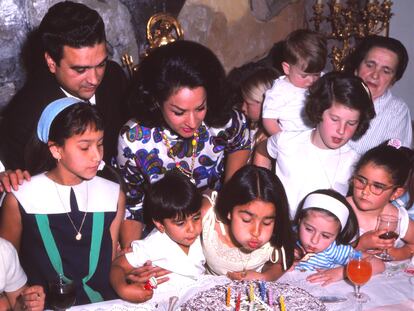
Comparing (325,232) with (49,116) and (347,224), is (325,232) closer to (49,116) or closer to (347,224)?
(347,224)

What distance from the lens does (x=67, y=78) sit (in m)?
2.79

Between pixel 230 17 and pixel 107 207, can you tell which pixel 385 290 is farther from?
pixel 230 17

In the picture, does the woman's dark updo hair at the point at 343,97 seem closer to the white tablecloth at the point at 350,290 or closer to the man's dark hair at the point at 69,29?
the white tablecloth at the point at 350,290

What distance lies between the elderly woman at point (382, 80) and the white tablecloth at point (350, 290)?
126cm

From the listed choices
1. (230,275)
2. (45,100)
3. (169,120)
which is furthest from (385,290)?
(45,100)

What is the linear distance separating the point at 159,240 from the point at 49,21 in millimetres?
1216

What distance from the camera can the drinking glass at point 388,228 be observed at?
2.46 metres

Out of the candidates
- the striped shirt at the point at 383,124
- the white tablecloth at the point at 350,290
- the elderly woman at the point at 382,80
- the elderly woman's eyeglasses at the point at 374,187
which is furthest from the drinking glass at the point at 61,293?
the striped shirt at the point at 383,124

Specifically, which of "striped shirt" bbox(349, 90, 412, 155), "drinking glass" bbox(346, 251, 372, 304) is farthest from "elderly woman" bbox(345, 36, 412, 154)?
"drinking glass" bbox(346, 251, 372, 304)

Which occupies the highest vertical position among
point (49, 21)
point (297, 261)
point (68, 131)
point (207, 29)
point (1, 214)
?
point (207, 29)

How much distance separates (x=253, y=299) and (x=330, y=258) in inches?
26.6

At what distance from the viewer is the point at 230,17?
180 inches

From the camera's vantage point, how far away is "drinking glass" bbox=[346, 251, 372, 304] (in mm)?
2172

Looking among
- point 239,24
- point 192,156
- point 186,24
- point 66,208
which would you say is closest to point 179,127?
Result: point 192,156
